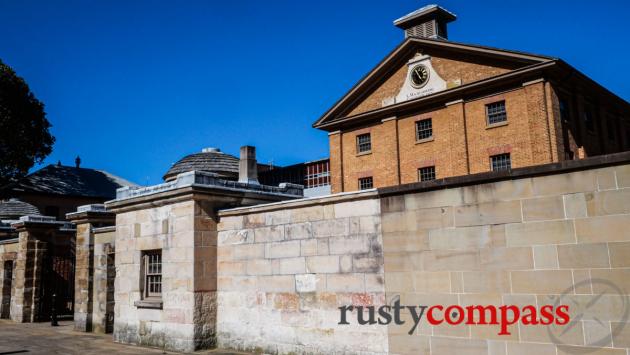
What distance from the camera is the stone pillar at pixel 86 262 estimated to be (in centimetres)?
1584

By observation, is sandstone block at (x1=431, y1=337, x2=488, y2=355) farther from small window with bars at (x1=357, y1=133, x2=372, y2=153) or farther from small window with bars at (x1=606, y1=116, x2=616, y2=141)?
small window with bars at (x1=606, y1=116, x2=616, y2=141)

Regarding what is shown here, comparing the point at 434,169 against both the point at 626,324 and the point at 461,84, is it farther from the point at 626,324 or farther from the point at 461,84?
the point at 626,324

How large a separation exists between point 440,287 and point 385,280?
→ 99 centimetres

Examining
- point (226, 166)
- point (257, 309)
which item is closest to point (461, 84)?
point (226, 166)

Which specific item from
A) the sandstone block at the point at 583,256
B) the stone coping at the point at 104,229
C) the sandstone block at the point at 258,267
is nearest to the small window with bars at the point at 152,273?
the sandstone block at the point at 258,267

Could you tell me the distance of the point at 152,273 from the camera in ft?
40.9

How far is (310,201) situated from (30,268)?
14647 mm

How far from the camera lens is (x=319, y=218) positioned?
972 centimetres

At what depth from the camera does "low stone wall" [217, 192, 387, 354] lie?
29.2 feet

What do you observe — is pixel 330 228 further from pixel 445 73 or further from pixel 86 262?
pixel 445 73

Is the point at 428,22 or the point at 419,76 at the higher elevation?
the point at 428,22

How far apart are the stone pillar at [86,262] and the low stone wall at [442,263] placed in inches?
264

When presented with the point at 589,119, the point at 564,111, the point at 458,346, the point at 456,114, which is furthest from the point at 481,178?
the point at 589,119

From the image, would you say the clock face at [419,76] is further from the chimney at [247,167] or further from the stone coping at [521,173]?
the stone coping at [521,173]
